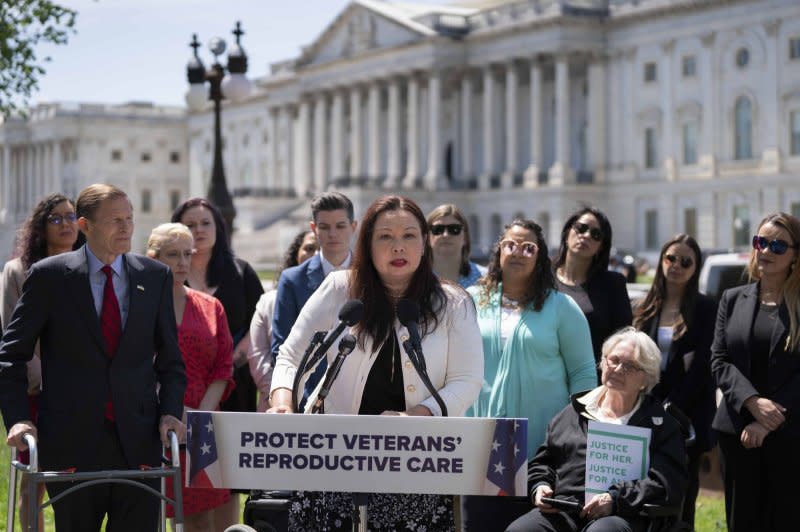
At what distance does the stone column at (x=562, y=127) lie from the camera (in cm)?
→ 7244

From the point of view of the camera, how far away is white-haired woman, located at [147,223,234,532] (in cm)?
905

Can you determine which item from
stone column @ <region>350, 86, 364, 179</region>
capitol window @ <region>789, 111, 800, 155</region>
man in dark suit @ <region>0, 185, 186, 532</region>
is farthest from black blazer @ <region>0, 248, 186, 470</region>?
stone column @ <region>350, 86, 364, 179</region>

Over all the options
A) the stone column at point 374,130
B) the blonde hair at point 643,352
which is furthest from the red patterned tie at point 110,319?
the stone column at point 374,130

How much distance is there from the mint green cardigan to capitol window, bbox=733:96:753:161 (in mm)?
58352

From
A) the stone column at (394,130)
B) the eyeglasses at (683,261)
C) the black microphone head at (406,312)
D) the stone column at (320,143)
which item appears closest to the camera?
the black microphone head at (406,312)

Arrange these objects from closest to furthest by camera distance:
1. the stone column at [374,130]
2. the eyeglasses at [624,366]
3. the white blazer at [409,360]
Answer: the white blazer at [409,360]
the eyeglasses at [624,366]
the stone column at [374,130]

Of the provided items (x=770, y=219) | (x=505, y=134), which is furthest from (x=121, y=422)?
(x=505, y=134)

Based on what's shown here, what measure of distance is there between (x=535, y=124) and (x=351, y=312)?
69.6 metres

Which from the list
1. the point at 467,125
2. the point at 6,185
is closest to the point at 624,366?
the point at 467,125

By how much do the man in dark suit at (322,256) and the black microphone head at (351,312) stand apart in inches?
109

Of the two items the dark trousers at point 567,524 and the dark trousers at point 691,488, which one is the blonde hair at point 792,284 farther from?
the dark trousers at point 567,524

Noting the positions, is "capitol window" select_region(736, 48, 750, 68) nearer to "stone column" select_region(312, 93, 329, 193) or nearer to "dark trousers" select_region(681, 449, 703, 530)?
"stone column" select_region(312, 93, 329, 193)

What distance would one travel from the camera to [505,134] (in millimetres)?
80438

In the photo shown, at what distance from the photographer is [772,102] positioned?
206ft
